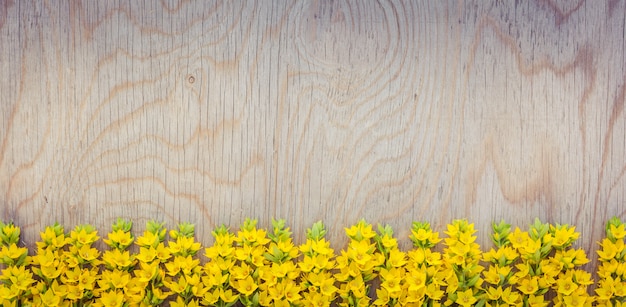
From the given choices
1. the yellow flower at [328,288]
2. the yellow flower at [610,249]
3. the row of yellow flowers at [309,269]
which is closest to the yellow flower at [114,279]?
the row of yellow flowers at [309,269]

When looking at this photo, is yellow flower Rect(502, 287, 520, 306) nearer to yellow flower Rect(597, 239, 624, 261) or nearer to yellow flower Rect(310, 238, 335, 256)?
yellow flower Rect(597, 239, 624, 261)

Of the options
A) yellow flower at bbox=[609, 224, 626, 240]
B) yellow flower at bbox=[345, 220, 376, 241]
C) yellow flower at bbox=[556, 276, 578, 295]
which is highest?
yellow flower at bbox=[609, 224, 626, 240]

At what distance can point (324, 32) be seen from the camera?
5.68 feet

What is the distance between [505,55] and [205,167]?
0.92m

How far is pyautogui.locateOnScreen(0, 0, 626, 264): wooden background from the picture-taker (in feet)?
5.69

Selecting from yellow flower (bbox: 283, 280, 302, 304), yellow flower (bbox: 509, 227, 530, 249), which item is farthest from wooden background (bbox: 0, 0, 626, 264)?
yellow flower (bbox: 283, 280, 302, 304)

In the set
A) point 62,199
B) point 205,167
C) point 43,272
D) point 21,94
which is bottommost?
point 43,272

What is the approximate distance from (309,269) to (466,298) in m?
0.46

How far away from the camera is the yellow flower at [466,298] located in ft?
5.63

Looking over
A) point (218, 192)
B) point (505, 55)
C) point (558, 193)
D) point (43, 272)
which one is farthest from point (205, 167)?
point (558, 193)

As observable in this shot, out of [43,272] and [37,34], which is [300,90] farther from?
[43,272]

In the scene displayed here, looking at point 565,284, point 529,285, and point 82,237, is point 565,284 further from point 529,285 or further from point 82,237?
point 82,237

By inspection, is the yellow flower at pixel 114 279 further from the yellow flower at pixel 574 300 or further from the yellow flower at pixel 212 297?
the yellow flower at pixel 574 300

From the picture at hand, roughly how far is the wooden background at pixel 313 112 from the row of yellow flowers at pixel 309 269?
0.06 meters
